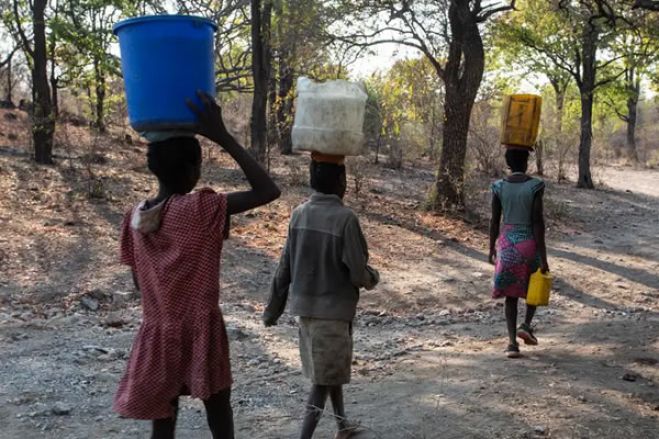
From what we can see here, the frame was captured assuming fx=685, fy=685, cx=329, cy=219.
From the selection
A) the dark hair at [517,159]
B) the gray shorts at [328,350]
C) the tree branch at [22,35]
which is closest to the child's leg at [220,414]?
the gray shorts at [328,350]

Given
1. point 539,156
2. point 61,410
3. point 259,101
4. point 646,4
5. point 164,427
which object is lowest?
point 61,410

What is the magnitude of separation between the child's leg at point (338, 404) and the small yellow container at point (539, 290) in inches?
72.7

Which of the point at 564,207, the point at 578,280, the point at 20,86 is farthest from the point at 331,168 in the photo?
the point at 20,86

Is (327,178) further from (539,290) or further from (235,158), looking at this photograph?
(539,290)

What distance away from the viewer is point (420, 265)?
8805 millimetres

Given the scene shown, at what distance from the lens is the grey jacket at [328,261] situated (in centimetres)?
294

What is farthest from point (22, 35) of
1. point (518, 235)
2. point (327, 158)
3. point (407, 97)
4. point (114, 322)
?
point (327, 158)

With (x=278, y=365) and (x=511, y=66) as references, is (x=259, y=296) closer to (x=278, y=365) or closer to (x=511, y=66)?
(x=278, y=365)

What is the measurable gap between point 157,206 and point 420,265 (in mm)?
6661

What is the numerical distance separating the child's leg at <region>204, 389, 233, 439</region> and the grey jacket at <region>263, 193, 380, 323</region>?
0.64 meters

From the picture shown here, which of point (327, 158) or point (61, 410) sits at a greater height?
point (327, 158)

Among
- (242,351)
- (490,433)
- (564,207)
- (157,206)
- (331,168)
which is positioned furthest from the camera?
(564,207)

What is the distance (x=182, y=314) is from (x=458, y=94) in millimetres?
9380

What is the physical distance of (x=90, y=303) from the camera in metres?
6.54
